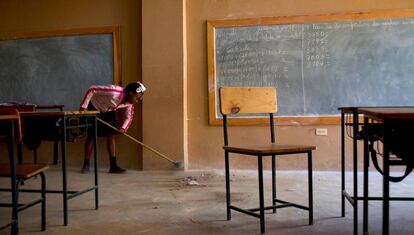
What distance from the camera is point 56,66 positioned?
5387 millimetres

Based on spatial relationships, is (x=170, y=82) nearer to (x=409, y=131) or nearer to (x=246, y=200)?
(x=246, y=200)

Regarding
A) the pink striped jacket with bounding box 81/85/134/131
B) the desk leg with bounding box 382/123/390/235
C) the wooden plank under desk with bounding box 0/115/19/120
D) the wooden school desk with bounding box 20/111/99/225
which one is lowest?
the desk leg with bounding box 382/123/390/235

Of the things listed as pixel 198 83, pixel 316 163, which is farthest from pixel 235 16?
pixel 316 163

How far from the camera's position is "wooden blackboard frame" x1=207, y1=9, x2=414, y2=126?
468 centimetres

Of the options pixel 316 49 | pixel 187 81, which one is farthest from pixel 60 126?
pixel 316 49

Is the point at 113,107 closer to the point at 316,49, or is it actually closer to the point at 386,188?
the point at 316,49

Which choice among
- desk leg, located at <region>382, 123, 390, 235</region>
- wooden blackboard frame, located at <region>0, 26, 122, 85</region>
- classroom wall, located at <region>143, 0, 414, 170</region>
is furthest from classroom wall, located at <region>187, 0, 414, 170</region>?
desk leg, located at <region>382, 123, 390, 235</region>

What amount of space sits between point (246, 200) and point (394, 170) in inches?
89.0

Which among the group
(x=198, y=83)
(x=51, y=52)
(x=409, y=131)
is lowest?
(x=409, y=131)

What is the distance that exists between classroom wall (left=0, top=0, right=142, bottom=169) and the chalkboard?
15cm

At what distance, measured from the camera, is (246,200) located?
336 centimetres

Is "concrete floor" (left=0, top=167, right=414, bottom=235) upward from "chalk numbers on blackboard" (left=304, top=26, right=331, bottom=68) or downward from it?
downward

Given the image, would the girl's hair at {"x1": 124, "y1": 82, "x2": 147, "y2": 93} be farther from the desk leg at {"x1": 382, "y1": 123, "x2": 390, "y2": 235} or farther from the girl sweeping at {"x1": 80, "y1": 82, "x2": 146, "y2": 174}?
the desk leg at {"x1": 382, "y1": 123, "x2": 390, "y2": 235}

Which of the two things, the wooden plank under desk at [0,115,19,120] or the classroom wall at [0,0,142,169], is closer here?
the wooden plank under desk at [0,115,19,120]
